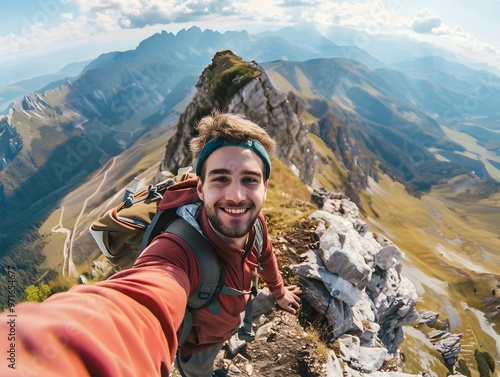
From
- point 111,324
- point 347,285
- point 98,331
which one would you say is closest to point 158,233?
point 111,324

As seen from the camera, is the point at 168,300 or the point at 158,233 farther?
the point at 158,233

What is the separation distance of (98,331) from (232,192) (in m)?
2.85

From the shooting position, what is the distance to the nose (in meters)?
4.50

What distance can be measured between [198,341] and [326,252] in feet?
25.4

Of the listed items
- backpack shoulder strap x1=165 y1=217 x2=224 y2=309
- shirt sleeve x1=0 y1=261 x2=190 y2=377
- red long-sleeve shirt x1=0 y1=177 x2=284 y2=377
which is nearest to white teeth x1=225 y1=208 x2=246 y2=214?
backpack shoulder strap x1=165 y1=217 x2=224 y2=309

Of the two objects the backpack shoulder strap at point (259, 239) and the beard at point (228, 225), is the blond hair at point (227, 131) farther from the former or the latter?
the backpack shoulder strap at point (259, 239)

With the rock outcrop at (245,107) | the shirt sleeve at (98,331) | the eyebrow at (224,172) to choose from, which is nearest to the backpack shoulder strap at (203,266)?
the eyebrow at (224,172)

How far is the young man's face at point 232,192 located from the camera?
455cm

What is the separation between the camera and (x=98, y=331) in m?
1.93

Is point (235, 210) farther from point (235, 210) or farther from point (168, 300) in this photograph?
point (168, 300)

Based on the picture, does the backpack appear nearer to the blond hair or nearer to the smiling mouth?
the smiling mouth

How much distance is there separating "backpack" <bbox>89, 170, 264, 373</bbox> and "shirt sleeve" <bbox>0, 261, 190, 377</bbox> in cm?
118

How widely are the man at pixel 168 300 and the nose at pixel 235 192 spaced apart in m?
0.02

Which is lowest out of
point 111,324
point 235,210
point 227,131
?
point 235,210
